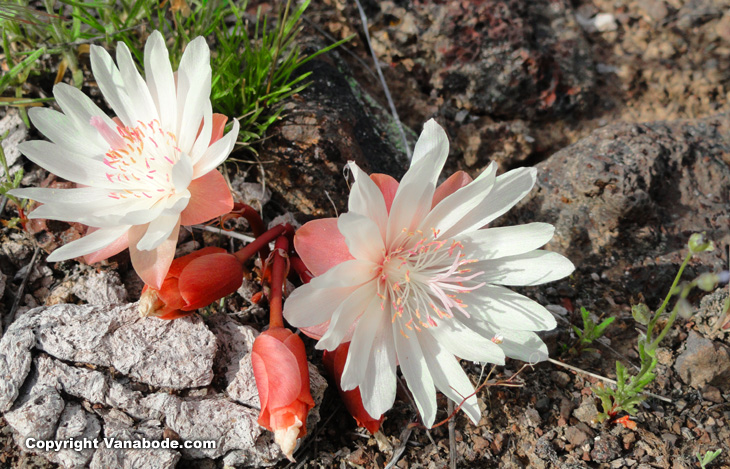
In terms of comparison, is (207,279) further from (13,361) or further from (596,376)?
(596,376)

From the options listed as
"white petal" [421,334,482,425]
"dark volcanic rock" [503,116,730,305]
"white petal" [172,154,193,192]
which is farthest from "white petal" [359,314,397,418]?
"dark volcanic rock" [503,116,730,305]

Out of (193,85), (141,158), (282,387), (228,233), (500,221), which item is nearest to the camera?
(282,387)

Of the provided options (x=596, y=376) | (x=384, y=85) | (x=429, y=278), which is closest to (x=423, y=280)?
(x=429, y=278)

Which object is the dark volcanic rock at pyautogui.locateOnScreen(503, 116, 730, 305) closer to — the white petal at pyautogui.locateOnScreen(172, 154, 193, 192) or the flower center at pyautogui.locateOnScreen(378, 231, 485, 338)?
the flower center at pyautogui.locateOnScreen(378, 231, 485, 338)

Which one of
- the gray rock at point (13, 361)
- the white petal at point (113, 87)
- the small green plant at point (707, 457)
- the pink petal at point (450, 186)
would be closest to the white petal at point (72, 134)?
the white petal at point (113, 87)

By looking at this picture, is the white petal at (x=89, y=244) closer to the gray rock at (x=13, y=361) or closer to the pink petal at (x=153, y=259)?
the pink petal at (x=153, y=259)

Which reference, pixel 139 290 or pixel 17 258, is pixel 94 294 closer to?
pixel 139 290

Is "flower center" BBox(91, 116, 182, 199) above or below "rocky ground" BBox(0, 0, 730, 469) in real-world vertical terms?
above

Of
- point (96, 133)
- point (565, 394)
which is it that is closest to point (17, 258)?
point (96, 133)
